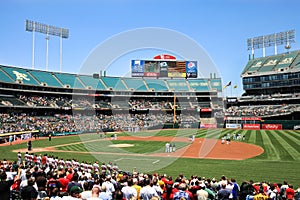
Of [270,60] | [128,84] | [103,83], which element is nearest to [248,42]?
[270,60]

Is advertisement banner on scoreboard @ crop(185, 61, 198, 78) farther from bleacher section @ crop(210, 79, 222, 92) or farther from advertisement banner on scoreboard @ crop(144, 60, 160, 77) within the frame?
bleacher section @ crop(210, 79, 222, 92)

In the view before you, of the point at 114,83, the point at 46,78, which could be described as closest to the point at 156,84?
the point at 114,83

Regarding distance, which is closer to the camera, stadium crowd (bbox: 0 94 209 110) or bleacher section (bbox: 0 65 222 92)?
stadium crowd (bbox: 0 94 209 110)

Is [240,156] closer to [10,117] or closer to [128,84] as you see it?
[10,117]

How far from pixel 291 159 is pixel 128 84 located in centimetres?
6617

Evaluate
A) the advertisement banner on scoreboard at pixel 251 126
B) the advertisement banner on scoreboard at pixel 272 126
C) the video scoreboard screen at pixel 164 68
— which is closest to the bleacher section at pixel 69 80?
the video scoreboard screen at pixel 164 68

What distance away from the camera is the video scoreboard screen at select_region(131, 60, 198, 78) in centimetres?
8000

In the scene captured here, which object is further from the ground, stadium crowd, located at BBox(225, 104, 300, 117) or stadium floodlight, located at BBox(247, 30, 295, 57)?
stadium floodlight, located at BBox(247, 30, 295, 57)

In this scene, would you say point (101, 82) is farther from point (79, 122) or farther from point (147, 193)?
point (147, 193)

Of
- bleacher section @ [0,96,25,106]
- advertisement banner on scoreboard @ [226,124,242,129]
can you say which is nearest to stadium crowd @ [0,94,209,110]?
bleacher section @ [0,96,25,106]

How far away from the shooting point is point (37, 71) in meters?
71.9

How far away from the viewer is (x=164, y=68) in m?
81.6

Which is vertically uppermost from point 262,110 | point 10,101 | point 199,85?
point 199,85

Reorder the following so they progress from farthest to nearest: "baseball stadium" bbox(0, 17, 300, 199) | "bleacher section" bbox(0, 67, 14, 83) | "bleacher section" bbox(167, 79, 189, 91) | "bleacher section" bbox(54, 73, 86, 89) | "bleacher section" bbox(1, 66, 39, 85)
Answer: "bleacher section" bbox(167, 79, 189, 91) → "bleacher section" bbox(54, 73, 86, 89) → "bleacher section" bbox(1, 66, 39, 85) → "bleacher section" bbox(0, 67, 14, 83) → "baseball stadium" bbox(0, 17, 300, 199)
